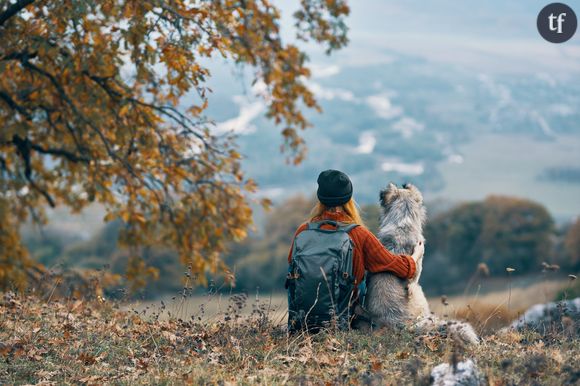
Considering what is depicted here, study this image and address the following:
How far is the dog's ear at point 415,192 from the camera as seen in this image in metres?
7.32

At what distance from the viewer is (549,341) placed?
24.2 feet

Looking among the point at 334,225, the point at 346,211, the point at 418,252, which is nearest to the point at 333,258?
the point at 334,225

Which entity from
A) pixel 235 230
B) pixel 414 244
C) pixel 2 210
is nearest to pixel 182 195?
pixel 235 230

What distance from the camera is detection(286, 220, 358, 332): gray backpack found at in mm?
6473

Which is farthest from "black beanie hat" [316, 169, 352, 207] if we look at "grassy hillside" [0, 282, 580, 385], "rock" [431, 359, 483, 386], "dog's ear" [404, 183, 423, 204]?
"rock" [431, 359, 483, 386]

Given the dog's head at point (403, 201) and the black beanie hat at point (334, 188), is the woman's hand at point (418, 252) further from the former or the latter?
the black beanie hat at point (334, 188)

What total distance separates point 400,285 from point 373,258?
1.49ft

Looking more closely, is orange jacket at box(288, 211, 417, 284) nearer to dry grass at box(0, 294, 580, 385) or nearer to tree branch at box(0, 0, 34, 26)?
dry grass at box(0, 294, 580, 385)

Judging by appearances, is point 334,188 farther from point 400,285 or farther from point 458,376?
point 458,376

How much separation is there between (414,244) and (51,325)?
4.12 meters

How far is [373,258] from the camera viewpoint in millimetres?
6707

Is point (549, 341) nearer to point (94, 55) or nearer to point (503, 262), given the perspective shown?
point (94, 55)

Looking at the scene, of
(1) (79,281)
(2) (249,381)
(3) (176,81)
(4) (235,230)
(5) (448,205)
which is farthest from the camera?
(5) (448,205)

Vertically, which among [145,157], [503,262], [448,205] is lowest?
[503,262]
